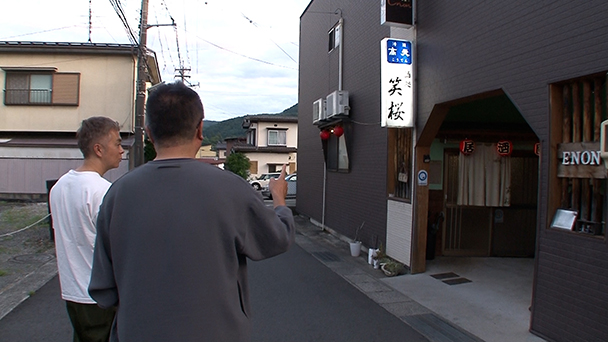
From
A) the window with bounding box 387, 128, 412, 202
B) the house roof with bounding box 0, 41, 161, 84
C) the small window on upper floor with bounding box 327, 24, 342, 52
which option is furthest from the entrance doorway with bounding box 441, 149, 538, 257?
the house roof with bounding box 0, 41, 161, 84

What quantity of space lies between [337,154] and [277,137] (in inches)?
980

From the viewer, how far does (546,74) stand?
16.3ft

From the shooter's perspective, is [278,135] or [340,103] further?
[278,135]

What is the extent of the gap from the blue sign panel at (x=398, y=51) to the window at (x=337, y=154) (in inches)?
163

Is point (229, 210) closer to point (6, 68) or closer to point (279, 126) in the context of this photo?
point (6, 68)

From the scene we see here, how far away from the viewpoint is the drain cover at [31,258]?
28.5ft

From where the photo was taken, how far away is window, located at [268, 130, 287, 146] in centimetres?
3731

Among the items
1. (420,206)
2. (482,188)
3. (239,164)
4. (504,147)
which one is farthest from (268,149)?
(420,206)

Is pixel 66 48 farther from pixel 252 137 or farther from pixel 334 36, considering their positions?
pixel 252 137

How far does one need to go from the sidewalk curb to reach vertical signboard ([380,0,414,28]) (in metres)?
6.82

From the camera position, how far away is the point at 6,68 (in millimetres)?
20953

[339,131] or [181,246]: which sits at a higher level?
[339,131]

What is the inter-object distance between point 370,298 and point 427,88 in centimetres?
350

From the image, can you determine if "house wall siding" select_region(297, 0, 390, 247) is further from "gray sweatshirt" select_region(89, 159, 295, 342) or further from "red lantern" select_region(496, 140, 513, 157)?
"gray sweatshirt" select_region(89, 159, 295, 342)
